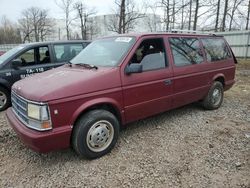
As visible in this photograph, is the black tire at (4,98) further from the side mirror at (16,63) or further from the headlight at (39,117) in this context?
the headlight at (39,117)

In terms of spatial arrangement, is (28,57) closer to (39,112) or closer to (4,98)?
(4,98)

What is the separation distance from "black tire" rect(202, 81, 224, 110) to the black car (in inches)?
163

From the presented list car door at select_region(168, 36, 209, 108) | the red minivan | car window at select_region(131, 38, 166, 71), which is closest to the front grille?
the red minivan

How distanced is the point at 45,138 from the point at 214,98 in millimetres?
4323

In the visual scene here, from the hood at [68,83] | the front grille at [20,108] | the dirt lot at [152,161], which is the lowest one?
the dirt lot at [152,161]

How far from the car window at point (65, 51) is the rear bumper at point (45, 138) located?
385 centimetres

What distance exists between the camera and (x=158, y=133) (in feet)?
14.7

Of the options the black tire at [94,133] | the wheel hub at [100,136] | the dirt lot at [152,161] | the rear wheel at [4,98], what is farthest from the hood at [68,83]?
the rear wheel at [4,98]

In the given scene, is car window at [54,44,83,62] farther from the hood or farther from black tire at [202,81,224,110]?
black tire at [202,81,224,110]

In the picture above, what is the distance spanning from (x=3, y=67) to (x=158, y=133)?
14.3 ft

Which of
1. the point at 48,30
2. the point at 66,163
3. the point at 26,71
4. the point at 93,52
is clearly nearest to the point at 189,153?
the point at 66,163

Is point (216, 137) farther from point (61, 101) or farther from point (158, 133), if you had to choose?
point (61, 101)

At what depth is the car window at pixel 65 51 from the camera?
6793mm

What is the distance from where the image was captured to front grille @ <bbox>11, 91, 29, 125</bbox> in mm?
3244
